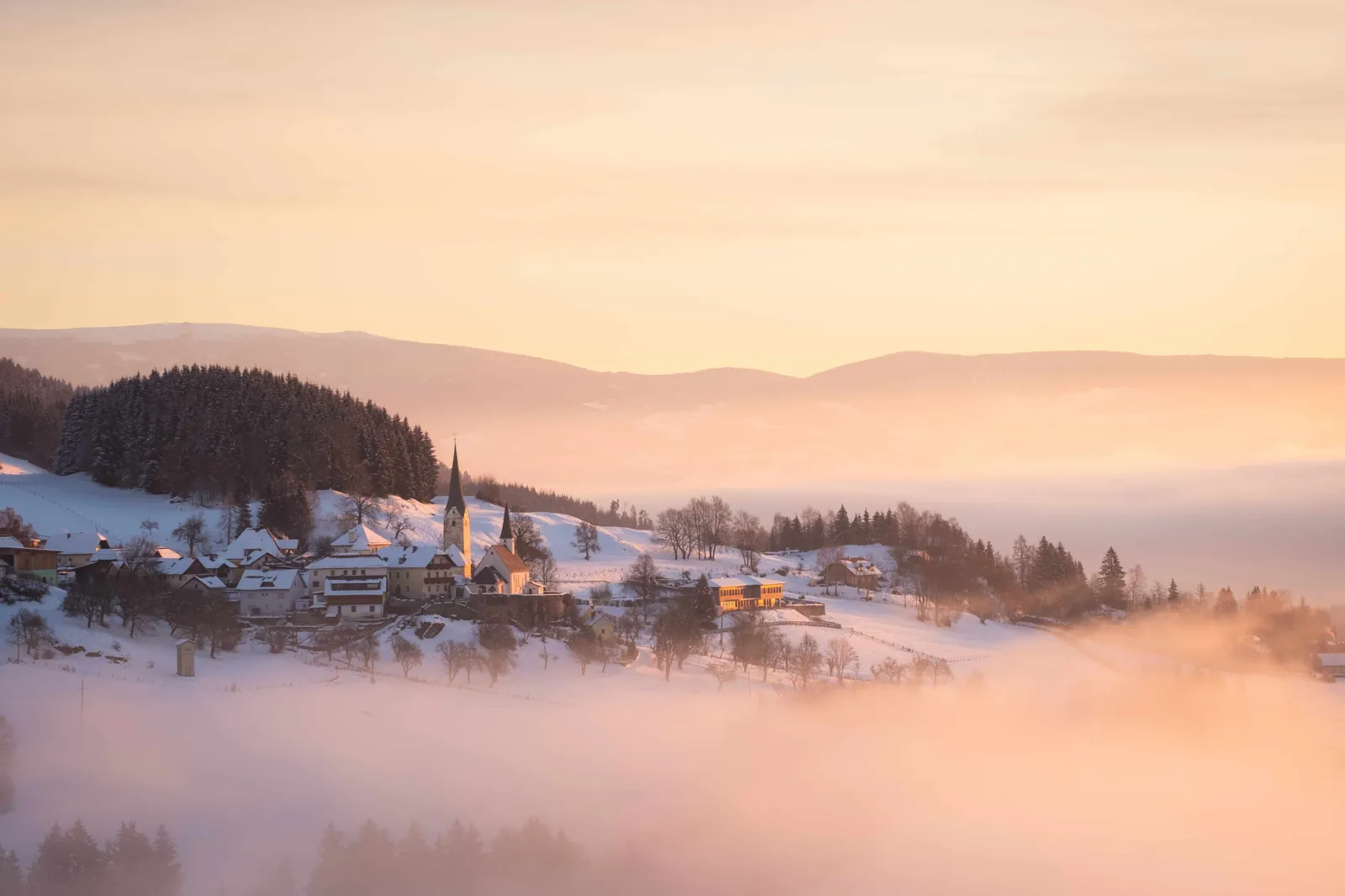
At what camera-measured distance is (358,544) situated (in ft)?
316

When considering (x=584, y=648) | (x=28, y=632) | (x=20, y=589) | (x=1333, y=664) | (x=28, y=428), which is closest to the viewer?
(x=28, y=632)

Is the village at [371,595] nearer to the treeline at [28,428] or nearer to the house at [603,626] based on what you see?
the house at [603,626]

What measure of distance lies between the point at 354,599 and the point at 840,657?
30.5 m

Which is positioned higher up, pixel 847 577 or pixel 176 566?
pixel 176 566

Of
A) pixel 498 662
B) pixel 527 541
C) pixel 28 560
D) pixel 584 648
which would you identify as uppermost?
pixel 527 541

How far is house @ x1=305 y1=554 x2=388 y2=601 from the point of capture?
9238cm

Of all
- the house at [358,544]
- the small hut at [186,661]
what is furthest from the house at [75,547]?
the small hut at [186,661]

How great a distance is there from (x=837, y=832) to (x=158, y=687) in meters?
32.2

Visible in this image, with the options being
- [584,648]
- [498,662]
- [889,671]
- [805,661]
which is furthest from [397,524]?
[889,671]

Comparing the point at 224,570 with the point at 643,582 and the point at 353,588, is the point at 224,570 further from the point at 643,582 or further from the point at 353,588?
the point at 643,582

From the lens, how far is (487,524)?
128750 millimetres

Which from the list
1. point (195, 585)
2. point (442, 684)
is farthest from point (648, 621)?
point (195, 585)

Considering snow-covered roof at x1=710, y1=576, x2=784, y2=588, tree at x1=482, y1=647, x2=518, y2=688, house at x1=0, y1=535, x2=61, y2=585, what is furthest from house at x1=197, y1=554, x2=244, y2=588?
snow-covered roof at x1=710, y1=576, x2=784, y2=588

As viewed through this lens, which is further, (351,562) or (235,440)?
(235,440)
